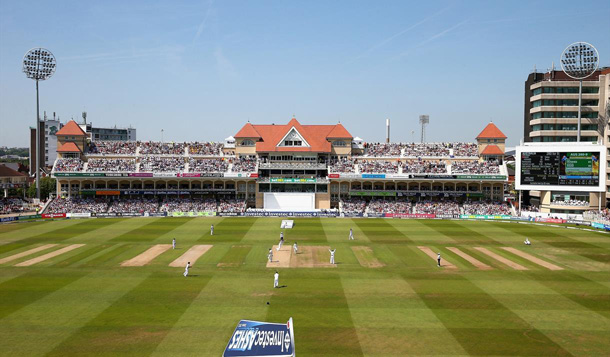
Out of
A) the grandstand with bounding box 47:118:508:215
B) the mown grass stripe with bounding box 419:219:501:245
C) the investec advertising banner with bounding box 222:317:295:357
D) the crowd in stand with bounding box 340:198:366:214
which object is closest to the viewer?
the investec advertising banner with bounding box 222:317:295:357

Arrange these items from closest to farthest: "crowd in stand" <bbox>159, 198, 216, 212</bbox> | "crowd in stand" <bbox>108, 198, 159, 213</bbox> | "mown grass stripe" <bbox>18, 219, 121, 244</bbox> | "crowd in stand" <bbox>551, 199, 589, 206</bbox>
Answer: "mown grass stripe" <bbox>18, 219, 121, 244</bbox>
"crowd in stand" <bbox>551, 199, 589, 206</bbox>
"crowd in stand" <bbox>108, 198, 159, 213</bbox>
"crowd in stand" <bbox>159, 198, 216, 212</bbox>

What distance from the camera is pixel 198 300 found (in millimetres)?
21016

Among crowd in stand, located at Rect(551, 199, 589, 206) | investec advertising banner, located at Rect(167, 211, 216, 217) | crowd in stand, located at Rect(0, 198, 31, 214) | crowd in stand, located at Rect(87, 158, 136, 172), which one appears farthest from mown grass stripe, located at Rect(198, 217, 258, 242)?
crowd in stand, located at Rect(551, 199, 589, 206)

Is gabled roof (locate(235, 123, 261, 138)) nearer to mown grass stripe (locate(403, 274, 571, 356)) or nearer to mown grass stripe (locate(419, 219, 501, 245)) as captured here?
mown grass stripe (locate(419, 219, 501, 245))

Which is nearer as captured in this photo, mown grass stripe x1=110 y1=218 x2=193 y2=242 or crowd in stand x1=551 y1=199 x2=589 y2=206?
mown grass stripe x1=110 y1=218 x2=193 y2=242

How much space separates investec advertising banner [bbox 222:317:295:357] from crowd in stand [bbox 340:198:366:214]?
129ft

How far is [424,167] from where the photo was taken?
58.1 meters

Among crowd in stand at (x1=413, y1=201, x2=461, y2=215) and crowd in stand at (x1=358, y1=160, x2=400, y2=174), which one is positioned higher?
crowd in stand at (x1=358, y1=160, x2=400, y2=174)

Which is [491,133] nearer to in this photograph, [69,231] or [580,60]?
[580,60]

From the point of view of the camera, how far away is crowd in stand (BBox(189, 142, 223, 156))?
64.2 m

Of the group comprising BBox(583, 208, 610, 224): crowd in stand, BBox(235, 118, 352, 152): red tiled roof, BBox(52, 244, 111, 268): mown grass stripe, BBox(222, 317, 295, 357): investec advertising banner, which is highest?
BBox(235, 118, 352, 152): red tiled roof

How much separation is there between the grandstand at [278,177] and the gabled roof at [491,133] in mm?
554

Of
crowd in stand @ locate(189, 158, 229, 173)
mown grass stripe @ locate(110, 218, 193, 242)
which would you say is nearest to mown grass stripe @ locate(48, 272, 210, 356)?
mown grass stripe @ locate(110, 218, 193, 242)

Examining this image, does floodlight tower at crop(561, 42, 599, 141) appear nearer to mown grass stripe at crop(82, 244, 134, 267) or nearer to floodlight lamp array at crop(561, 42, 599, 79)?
floodlight lamp array at crop(561, 42, 599, 79)
